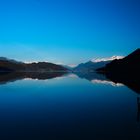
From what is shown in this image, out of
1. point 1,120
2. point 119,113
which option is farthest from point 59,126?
point 119,113

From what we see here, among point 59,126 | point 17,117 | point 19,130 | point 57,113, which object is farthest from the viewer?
point 57,113

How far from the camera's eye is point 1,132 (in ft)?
75.2

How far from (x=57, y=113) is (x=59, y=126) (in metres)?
7.62

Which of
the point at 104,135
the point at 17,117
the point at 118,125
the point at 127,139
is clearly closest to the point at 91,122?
the point at 118,125

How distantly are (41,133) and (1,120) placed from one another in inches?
301

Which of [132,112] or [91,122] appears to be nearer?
[91,122]

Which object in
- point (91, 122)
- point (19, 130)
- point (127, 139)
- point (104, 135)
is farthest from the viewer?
point (91, 122)

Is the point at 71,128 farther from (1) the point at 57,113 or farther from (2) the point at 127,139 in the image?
(1) the point at 57,113

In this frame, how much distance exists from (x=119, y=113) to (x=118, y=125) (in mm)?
7363

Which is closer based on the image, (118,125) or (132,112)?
(118,125)

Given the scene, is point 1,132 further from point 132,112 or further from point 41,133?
point 132,112

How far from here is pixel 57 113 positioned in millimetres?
33125

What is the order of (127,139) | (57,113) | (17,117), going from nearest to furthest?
(127,139)
(17,117)
(57,113)

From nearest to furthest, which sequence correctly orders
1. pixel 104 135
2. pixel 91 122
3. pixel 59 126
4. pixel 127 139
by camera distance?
pixel 127 139
pixel 104 135
pixel 59 126
pixel 91 122
